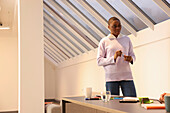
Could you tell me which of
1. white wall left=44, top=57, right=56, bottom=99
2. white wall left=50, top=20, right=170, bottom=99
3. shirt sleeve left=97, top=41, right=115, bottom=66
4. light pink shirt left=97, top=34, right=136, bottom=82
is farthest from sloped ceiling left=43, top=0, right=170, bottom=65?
white wall left=44, top=57, right=56, bottom=99

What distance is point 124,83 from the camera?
2.45 meters

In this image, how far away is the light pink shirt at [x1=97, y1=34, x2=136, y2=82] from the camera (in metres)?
2.44

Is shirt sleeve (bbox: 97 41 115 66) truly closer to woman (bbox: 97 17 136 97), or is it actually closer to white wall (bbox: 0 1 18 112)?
woman (bbox: 97 17 136 97)

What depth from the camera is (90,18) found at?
207 inches

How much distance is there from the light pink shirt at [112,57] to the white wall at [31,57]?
1204 mm

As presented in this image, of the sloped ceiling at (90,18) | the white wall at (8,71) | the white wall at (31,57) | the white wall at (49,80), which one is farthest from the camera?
the white wall at (49,80)

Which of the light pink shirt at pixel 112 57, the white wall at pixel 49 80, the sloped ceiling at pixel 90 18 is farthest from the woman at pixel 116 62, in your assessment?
the white wall at pixel 49 80

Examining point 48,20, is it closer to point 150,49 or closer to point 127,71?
point 150,49

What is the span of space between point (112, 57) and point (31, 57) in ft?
4.60

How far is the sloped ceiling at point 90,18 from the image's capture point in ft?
12.6

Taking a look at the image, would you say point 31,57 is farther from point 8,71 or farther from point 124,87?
point 8,71

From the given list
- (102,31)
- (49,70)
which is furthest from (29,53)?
(49,70)

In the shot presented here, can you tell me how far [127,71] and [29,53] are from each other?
1444 millimetres

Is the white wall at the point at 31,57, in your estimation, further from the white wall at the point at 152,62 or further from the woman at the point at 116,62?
the white wall at the point at 152,62
